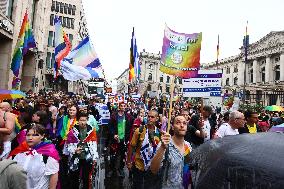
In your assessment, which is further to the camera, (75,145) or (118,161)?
(118,161)

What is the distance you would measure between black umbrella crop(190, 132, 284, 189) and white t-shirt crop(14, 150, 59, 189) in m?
2.01

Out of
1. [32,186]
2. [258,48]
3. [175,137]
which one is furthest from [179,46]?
[258,48]

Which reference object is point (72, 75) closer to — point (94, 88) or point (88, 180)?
point (88, 180)

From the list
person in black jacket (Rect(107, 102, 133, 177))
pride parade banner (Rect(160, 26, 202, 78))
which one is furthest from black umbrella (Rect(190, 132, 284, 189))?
person in black jacket (Rect(107, 102, 133, 177))

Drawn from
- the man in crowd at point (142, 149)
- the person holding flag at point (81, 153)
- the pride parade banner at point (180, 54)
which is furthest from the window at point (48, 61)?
the pride parade banner at point (180, 54)

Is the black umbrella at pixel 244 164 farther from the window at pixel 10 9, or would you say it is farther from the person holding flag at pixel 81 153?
the window at pixel 10 9

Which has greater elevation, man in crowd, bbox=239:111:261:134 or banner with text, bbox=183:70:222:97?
banner with text, bbox=183:70:222:97

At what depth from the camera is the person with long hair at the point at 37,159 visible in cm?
344

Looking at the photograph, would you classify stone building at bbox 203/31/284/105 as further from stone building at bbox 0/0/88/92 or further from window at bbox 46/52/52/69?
stone building at bbox 0/0/88/92

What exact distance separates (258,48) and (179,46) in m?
68.7

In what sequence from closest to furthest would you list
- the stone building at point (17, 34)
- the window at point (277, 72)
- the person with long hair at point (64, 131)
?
the person with long hair at point (64, 131) → the stone building at point (17, 34) → the window at point (277, 72)

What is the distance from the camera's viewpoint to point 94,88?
99.3 ft

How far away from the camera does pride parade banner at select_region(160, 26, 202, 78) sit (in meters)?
4.37

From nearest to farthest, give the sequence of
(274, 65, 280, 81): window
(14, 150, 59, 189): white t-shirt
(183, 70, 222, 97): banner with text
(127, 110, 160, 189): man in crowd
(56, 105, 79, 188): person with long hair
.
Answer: (14, 150, 59, 189): white t-shirt → (127, 110, 160, 189): man in crowd → (56, 105, 79, 188): person with long hair → (183, 70, 222, 97): banner with text → (274, 65, 280, 81): window
